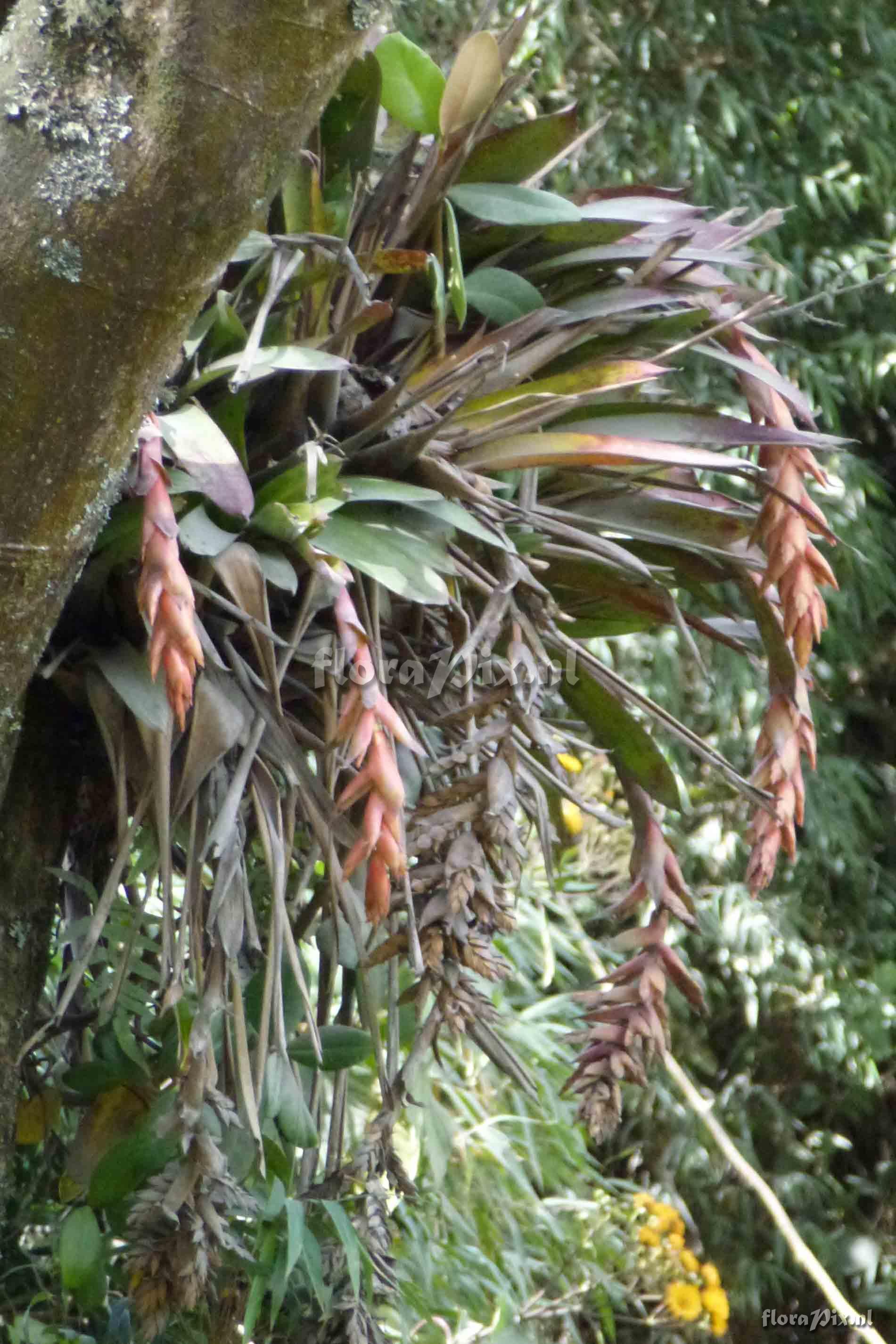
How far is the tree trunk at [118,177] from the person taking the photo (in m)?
0.42

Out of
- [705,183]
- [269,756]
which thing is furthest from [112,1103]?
[705,183]

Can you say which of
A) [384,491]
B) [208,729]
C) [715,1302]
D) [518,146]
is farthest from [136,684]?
[715,1302]

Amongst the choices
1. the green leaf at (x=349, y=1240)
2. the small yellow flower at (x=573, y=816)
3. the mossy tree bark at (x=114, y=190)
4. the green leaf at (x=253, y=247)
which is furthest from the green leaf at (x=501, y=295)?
the small yellow flower at (x=573, y=816)

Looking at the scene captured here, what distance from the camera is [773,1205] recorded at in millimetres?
1665

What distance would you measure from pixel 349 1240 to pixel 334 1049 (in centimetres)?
10

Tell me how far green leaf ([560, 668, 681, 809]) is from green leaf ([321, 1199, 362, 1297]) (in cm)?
29

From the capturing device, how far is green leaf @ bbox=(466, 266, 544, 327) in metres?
0.69

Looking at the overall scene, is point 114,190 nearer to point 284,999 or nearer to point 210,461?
point 210,461

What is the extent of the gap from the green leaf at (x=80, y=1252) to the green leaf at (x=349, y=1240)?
0.42 feet

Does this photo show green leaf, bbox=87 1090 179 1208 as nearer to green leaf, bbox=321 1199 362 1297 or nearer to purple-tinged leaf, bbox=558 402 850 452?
green leaf, bbox=321 1199 362 1297

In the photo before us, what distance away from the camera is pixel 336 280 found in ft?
2.16

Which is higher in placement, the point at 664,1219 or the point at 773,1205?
the point at 664,1219

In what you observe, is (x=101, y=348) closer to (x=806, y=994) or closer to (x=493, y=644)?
(x=493, y=644)

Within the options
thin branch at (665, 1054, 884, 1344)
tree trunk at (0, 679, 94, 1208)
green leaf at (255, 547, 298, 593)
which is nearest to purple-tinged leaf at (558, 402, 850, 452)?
green leaf at (255, 547, 298, 593)
